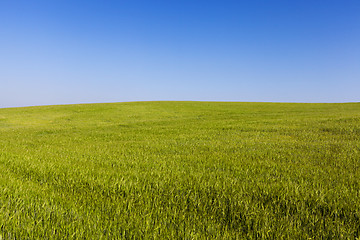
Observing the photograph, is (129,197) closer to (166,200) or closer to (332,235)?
(166,200)

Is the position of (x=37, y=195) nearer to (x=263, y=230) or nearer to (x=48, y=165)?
(x=48, y=165)

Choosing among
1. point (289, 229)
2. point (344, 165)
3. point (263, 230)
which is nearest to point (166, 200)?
point (263, 230)

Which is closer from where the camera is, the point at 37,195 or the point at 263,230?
the point at 263,230

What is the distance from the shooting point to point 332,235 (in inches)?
101

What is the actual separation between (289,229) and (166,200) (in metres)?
1.63

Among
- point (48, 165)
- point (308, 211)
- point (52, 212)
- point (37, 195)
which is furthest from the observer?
point (48, 165)

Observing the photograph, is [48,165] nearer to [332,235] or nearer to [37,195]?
[37,195]

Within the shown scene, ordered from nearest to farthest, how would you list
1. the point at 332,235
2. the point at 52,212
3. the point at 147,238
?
the point at 147,238
the point at 332,235
the point at 52,212

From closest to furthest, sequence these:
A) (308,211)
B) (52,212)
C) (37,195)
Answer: (52,212) < (308,211) < (37,195)

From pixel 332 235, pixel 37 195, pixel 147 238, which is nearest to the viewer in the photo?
pixel 147 238

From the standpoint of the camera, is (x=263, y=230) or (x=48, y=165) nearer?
(x=263, y=230)

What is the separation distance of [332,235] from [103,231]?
2.53 m

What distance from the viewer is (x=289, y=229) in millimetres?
2621

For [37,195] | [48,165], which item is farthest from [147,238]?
[48,165]
